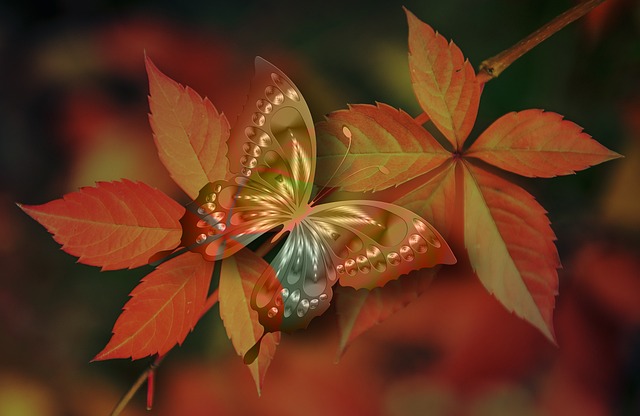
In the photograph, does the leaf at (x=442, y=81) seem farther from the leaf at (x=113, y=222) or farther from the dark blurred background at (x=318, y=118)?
the leaf at (x=113, y=222)

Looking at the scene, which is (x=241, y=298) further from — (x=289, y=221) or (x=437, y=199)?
(x=437, y=199)

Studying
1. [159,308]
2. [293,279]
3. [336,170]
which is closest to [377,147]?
[336,170]

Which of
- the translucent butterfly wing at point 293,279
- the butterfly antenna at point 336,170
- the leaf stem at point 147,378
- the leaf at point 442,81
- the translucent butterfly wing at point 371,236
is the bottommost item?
the leaf stem at point 147,378

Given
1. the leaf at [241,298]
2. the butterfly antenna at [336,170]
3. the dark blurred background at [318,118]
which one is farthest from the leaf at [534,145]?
the leaf at [241,298]

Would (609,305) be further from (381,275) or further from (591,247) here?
(381,275)

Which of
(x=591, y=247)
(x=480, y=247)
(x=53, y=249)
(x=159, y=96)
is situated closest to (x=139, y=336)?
(x=53, y=249)

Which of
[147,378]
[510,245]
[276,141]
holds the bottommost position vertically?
[147,378]
